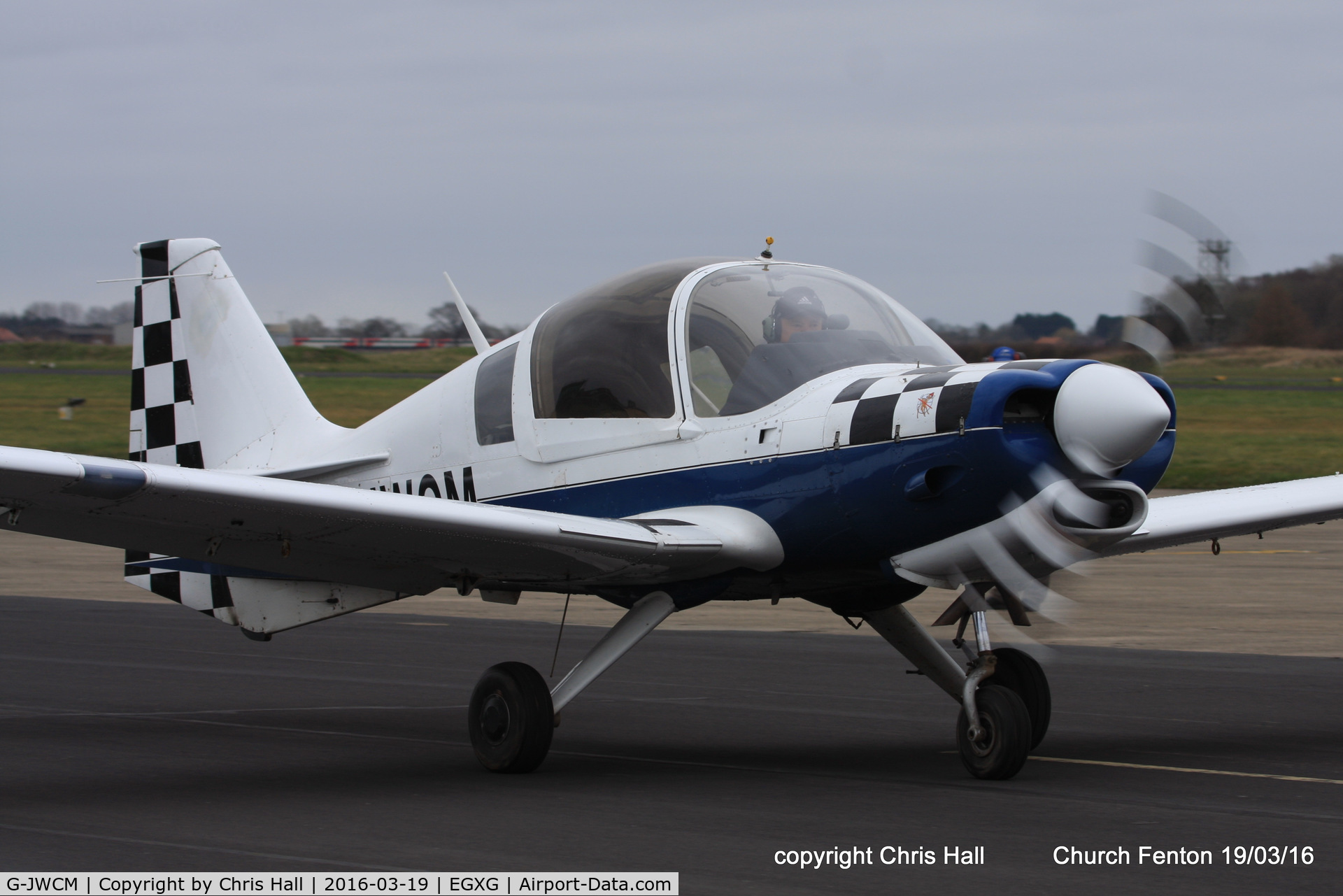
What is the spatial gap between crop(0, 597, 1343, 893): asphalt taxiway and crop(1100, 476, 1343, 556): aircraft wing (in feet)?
3.57

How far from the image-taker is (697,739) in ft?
28.9

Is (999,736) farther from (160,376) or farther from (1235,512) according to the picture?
(160,376)

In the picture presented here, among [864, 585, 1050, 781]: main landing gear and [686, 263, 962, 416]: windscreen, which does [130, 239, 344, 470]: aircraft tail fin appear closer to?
[686, 263, 962, 416]: windscreen

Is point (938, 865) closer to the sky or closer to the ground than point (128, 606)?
closer to the ground

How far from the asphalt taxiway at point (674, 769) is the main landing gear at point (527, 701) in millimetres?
132

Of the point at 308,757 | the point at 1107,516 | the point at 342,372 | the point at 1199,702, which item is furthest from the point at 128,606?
the point at 342,372

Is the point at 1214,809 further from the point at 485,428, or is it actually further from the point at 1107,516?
the point at 485,428

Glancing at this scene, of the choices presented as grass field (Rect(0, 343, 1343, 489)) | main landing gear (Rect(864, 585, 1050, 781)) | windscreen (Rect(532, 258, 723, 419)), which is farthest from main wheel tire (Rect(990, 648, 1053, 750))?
windscreen (Rect(532, 258, 723, 419))

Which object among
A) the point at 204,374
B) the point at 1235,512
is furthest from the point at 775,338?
the point at 204,374

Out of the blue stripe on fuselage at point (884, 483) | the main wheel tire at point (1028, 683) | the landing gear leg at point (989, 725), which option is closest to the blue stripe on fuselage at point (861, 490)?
the blue stripe on fuselage at point (884, 483)

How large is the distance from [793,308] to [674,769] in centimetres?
229

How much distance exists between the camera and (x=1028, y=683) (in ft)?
25.1

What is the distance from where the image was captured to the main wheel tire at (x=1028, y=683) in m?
7.66

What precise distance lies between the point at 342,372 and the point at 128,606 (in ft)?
219
